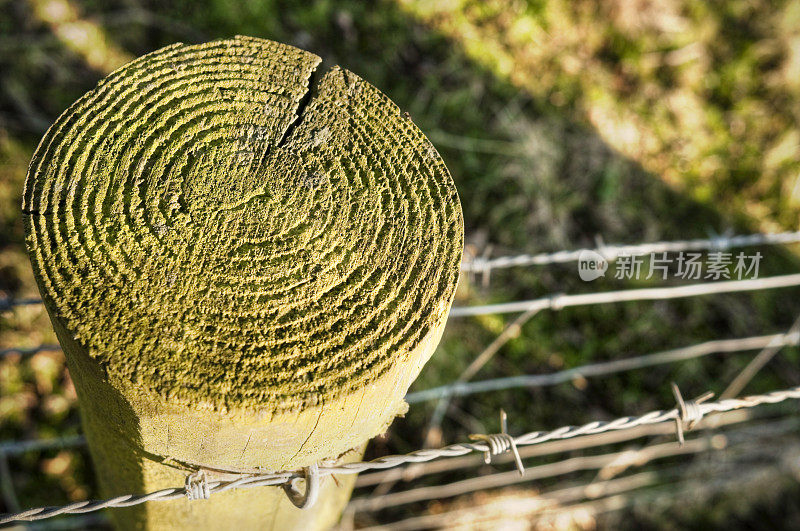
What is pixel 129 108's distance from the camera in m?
1.01

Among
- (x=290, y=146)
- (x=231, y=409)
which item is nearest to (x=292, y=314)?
(x=231, y=409)

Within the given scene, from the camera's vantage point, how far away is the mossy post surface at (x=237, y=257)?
849 millimetres

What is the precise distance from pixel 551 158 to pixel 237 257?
2630 mm

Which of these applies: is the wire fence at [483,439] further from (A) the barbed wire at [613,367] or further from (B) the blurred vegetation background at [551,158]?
(B) the blurred vegetation background at [551,158]

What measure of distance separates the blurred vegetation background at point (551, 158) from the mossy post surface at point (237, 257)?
159 cm

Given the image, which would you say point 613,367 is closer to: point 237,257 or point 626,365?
point 626,365

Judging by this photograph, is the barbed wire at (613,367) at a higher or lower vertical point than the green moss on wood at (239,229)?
higher

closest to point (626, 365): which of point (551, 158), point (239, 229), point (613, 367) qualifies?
point (613, 367)

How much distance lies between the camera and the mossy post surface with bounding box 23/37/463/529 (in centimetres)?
85

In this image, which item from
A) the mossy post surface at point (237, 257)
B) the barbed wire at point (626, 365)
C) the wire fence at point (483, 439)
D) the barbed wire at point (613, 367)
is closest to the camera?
the mossy post surface at point (237, 257)

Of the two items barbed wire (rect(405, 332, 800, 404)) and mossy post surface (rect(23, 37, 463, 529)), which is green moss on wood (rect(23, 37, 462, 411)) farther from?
barbed wire (rect(405, 332, 800, 404))

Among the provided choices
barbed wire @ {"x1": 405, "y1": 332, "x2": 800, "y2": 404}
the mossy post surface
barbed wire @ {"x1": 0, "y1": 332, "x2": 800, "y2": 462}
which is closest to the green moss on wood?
the mossy post surface

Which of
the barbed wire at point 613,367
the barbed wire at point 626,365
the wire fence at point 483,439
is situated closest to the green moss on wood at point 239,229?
the wire fence at point 483,439

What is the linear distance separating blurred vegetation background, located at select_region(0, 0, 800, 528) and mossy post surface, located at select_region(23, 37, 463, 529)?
5.21 feet
